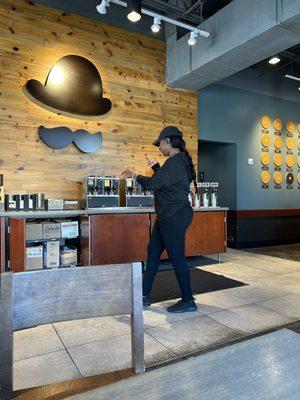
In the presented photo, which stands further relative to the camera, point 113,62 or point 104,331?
point 113,62

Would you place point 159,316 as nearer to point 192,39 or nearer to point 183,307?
point 183,307

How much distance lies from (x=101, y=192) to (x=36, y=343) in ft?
8.27

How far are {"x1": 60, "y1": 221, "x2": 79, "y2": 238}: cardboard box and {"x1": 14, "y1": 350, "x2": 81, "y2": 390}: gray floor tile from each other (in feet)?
6.93

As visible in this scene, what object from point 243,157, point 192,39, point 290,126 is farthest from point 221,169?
point 192,39

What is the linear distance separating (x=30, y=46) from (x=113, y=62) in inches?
50.8

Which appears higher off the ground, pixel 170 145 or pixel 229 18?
pixel 229 18

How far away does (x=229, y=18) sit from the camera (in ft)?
14.4

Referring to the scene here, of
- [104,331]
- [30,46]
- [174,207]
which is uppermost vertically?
[30,46]

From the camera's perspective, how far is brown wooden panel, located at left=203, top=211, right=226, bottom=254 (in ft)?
16.8

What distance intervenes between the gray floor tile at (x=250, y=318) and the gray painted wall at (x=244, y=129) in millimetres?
3966

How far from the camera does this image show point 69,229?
4.23 meters

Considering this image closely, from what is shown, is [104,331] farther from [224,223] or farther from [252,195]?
[252,195]

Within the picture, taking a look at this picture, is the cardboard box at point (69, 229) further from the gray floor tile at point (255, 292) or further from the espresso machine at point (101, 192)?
the gray floor tile at point (255, 292)

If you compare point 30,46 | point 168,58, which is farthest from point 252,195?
point 30,46
